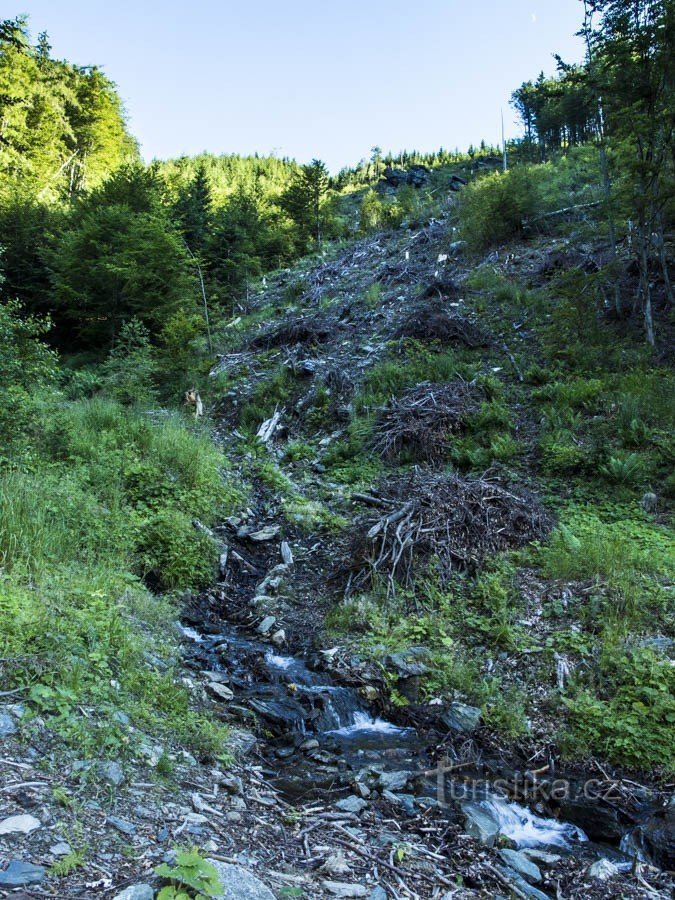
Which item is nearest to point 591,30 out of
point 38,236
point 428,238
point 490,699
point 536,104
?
point 428,238

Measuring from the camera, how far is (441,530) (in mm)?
6051

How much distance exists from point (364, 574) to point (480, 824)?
3022 millimetres

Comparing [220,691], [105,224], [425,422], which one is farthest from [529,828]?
[105,224]

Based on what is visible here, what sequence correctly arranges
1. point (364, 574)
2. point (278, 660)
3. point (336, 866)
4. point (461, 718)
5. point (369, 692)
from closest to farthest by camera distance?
point (336, 866)
point (461, 718)
point (369, 692)
point (278, 660)
point (364, 574)

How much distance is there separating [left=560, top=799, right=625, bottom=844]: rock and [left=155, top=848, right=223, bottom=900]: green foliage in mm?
2621

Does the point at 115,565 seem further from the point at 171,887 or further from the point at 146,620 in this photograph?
the point at 171,887

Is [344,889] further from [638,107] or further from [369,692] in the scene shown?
[638,107]

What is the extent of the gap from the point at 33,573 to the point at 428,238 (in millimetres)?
20527

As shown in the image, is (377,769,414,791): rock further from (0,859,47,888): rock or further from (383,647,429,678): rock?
(0,859,47,888): rock

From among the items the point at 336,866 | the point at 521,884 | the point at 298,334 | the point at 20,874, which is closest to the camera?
the point at 20,874

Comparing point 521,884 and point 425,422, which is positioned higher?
point 425,422

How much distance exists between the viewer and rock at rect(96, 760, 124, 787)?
2564 millimetres

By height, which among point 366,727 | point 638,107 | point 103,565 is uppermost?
point 638,107

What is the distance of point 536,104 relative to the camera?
121 ft
